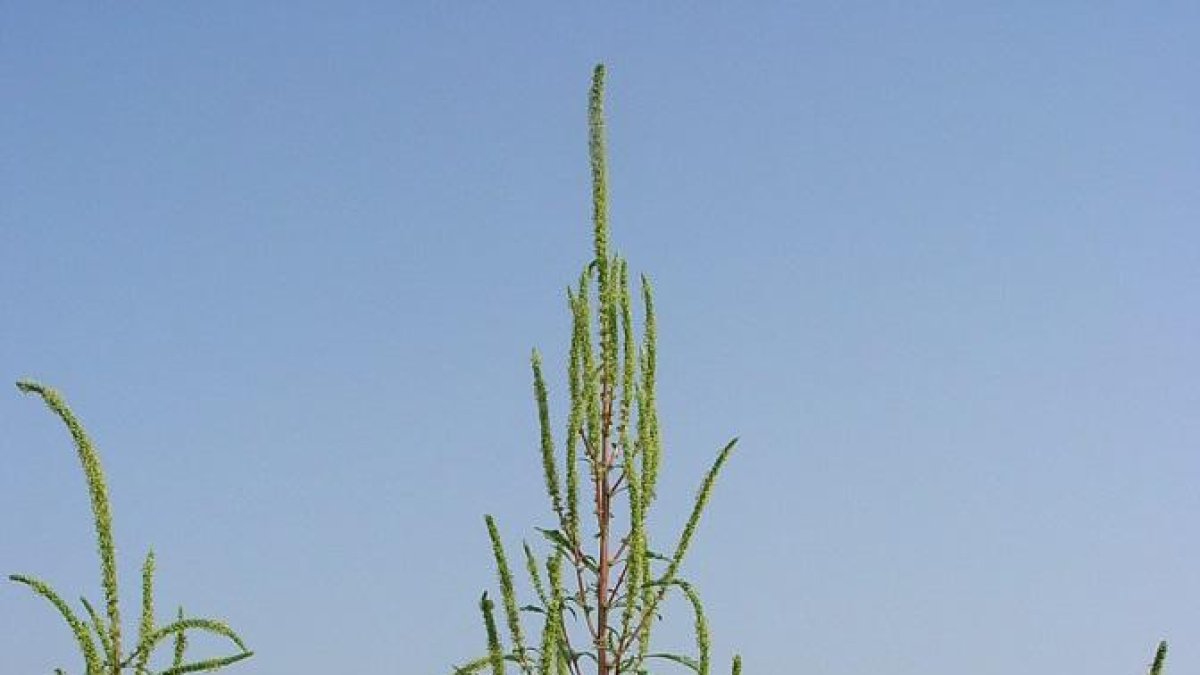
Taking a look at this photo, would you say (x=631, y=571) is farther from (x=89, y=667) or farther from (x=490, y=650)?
(x=89, y=667)

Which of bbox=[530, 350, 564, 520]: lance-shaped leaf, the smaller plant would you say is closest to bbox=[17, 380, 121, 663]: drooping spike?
the smaller plant

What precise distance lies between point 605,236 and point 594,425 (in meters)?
0.84

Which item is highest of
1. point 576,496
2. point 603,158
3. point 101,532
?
point 603,158

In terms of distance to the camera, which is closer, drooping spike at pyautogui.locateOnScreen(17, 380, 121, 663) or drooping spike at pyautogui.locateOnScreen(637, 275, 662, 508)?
drooping spike at pyautogui.locateOnScreen(17, 380, 121, 663)

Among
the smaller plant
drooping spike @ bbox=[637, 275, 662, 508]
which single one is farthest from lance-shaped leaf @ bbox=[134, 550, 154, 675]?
drooping spike @ bbox=[637, 275, 662, 508]

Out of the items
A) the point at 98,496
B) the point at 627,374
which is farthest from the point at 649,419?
the point at 98,496

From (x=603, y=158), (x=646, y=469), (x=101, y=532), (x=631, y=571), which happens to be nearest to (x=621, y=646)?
(x=631, y=571)

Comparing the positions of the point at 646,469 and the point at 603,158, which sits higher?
the point at 603,158

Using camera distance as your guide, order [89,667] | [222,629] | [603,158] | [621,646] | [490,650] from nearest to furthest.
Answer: [89,667] → [222,629] → [490,650] → [621,646] → [603,158]

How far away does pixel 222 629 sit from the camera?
4.11 m

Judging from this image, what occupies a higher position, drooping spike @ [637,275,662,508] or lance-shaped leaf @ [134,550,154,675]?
drooping spike @ [637,275,662,508]

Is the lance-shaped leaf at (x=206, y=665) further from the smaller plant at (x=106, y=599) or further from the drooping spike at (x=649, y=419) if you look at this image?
the drooping spike at (x=649, y=419)

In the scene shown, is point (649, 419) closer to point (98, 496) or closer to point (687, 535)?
point (687, 535)

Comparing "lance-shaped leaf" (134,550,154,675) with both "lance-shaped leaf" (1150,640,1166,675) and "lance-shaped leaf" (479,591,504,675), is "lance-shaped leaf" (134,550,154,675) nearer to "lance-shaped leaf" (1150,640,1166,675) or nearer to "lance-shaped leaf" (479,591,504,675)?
"lance-shaped leaf" (479,591,504,675)
